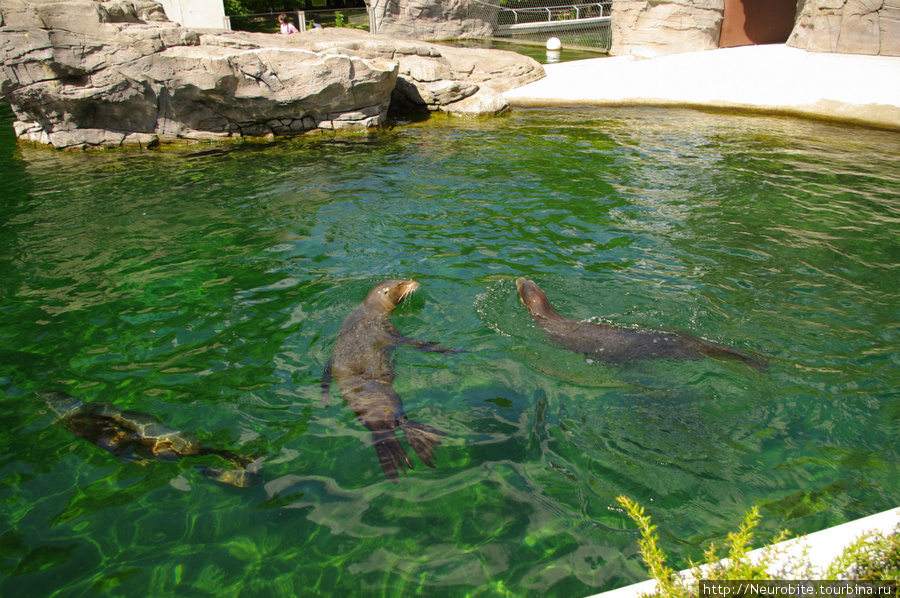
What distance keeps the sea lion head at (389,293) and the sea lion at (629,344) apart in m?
1.76

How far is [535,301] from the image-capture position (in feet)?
18.0

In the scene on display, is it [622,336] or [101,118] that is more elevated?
[101,118]

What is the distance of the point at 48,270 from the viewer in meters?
7.01

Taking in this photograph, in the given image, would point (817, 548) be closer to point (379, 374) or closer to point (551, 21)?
point (379, 374)

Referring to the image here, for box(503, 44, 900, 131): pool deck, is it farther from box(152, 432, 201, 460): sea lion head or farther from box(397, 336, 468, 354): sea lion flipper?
box(152, 432, 201, 460): sea lion head

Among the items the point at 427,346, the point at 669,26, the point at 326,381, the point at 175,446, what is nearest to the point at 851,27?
the point at 669,26

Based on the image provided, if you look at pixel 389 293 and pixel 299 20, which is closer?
pixel 389 293

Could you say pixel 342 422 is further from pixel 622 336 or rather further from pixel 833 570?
pixel 833 570

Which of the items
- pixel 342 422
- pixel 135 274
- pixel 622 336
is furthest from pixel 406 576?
pixel 135 274

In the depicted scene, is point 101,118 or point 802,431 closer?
point 802,431

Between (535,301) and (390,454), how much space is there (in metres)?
2.31

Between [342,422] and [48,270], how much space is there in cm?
523

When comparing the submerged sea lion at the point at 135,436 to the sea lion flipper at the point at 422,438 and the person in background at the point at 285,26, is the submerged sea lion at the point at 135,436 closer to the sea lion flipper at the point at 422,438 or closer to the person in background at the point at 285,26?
the sea lion flipper at the point at 422,438

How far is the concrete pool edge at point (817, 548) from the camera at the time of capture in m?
2.34
